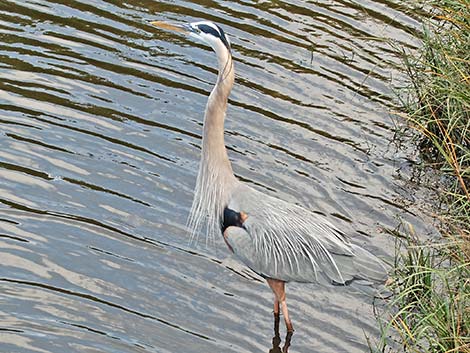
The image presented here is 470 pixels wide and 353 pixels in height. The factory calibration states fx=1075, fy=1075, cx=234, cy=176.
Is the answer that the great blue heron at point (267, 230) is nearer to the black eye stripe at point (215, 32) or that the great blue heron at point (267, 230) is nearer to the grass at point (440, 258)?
the black eye stripe at point (215, 32)

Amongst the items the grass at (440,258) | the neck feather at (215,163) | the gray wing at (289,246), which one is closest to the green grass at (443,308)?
the grass at (440,258)

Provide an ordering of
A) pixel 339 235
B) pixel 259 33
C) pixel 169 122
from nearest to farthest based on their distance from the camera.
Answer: pixel 339 235 → pixel 169 122 → pixel 259 33

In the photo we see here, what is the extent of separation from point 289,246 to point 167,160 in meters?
1.79

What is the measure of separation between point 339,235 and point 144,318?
1.42 meters

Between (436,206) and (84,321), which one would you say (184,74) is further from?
(84,321)

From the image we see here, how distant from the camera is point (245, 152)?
888 centimetres

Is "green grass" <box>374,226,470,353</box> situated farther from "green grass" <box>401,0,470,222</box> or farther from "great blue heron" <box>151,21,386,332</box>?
"green grass" <box>401,0,470,222</box>

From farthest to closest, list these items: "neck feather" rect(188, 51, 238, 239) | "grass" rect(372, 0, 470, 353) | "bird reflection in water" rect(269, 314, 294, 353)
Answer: "neck feather" rect(188, 51, 238, 239), "bird reflection in water" rect(269, 314, 294, 353), "grass" rect(372, 0, 470, 353)

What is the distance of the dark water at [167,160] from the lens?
22.6ft

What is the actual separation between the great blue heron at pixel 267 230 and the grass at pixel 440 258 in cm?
36

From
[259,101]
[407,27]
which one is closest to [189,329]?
[259,101]

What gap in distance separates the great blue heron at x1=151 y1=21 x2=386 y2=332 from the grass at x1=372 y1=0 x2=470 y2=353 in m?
0.36

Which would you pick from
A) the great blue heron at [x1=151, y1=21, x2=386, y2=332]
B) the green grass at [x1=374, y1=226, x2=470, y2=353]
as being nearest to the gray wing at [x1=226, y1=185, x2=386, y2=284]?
the great blue heron at [x1=151, y1=21, x2=386, y2=332]

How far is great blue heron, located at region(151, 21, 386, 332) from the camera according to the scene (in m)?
7.05
